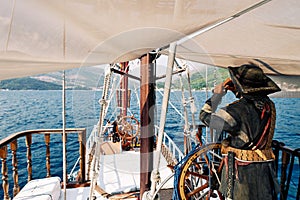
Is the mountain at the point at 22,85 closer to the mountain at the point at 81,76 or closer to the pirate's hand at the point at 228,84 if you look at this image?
the mountain at the point at 81,76

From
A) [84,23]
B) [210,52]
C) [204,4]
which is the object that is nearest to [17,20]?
[84,23]

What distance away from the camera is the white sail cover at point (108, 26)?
54 cm

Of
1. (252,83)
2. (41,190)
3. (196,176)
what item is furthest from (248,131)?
(41,190)

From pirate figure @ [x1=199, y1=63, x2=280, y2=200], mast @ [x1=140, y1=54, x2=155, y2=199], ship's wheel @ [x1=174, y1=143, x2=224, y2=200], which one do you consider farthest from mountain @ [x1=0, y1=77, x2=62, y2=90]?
pirate figure @ [x1=199, y1=63, x2=280, y2=200]

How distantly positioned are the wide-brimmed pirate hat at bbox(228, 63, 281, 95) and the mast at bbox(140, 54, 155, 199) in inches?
29.3

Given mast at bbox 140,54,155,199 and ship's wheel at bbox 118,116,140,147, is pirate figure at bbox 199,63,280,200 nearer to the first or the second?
mast at bbox 140,54,155,199

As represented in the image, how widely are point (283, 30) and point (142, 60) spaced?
99 centimetres

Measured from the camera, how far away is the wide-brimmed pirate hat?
987 millimetres

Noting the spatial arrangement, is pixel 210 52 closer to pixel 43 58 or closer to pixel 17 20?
pixel 43 58

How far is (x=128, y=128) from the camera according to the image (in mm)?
4402

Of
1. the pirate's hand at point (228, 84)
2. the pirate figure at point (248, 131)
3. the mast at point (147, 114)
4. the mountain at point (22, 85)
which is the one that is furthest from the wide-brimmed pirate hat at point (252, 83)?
the mountain at point (22, 85)

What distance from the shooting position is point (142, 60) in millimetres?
1673

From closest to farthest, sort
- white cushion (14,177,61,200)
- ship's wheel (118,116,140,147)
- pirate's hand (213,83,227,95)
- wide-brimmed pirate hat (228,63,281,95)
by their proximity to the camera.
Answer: wide-brimmed pirate hat (228,63,281,95) < pirate's hand (213,83,227,95) < white cushion (14,177,61,200) < ship's wheel (118,116,140,147)

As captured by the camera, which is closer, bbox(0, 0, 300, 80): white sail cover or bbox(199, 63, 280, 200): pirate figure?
bbox(0, 0, 300, 80): white sail cover
